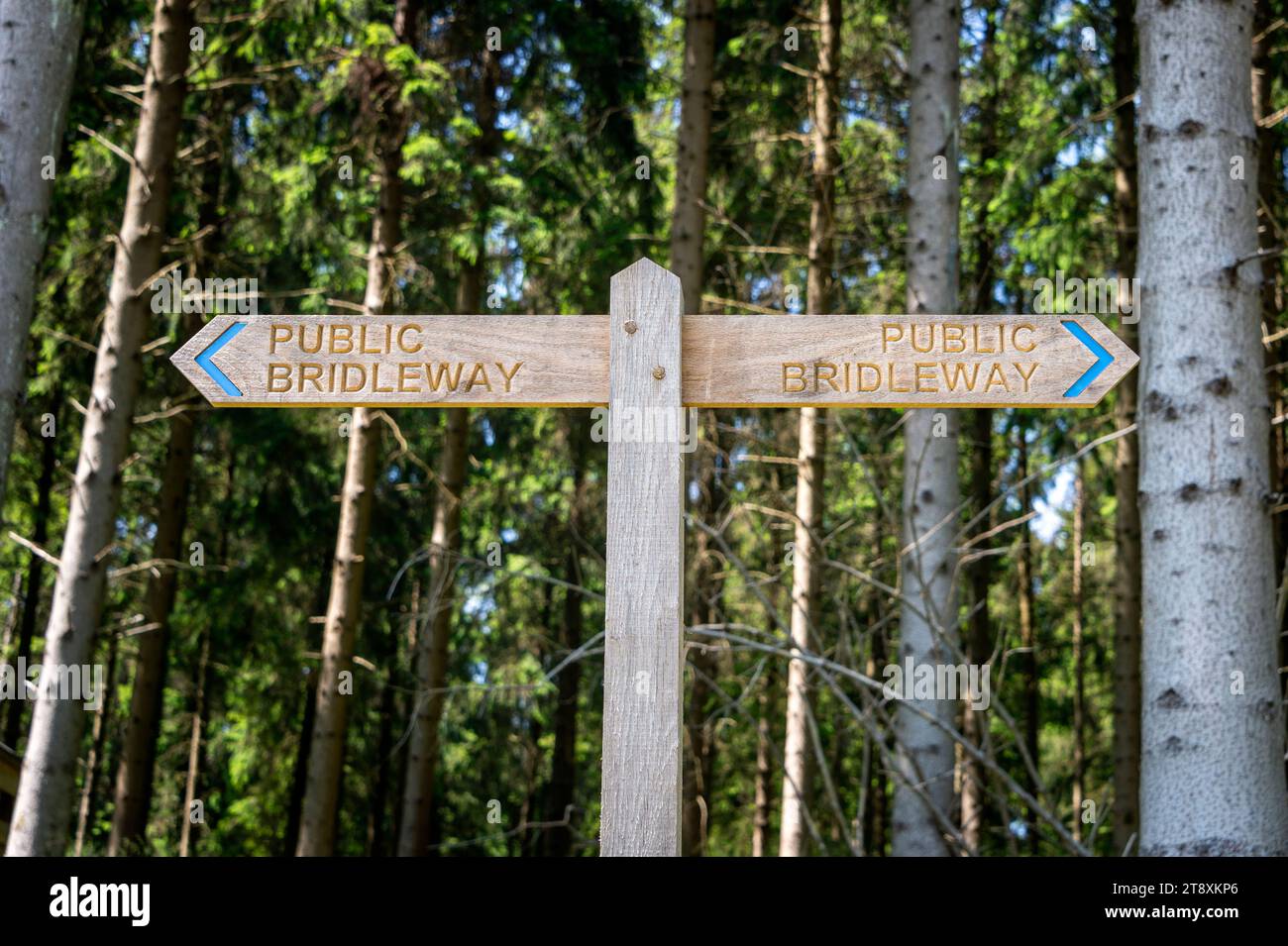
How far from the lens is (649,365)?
3.11m

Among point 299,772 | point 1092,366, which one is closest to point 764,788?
point 299,772

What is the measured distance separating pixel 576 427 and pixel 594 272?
2.56 meters

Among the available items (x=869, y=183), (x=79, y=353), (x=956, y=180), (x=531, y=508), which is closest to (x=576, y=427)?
(x=531, y=508)

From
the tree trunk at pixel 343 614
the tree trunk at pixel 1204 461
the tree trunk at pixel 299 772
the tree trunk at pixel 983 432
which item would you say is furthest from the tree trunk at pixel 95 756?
the tree trunk at pixel 1204 461

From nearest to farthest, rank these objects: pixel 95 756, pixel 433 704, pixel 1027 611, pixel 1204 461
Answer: pixel 1204 461 → pixel 433 704 → pixel 1027 611 → pixel 95 756

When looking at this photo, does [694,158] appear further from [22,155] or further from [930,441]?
[22,155]

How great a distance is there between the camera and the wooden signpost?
10.0 feet

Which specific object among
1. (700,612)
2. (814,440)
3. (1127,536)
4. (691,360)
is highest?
(814,440)

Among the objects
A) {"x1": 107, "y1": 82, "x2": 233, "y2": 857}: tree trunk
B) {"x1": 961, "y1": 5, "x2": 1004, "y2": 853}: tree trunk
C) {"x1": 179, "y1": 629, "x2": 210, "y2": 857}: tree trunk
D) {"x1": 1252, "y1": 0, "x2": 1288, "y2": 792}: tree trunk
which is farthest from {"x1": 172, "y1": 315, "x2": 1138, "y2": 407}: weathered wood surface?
{"x1": 179, "y1": 629, "x2": 210, "y2": 857}: tree trunk

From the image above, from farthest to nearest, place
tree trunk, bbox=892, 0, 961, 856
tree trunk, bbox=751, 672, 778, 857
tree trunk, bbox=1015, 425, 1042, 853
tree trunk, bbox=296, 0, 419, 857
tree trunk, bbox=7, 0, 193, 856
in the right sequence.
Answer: tree trunk, bbox=1015, 425, 1042, 853
tree trunk, bbox=751, 672, 778, 857
tree trunk, bbox=296, 0, 419, 857
tree trunk, bbox=7, 0, 193, 856
tree trunk, bbox=892, 0, 961, 856

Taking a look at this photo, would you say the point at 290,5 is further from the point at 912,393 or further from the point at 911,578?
the point at 912,393

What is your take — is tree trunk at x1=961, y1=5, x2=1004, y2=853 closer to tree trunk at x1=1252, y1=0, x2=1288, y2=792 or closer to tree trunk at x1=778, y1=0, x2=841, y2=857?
tree trunk at x1=778, y1=0, x2=841, y2=857

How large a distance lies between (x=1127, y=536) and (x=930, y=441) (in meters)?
5.01

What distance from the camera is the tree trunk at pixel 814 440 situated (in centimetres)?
894
